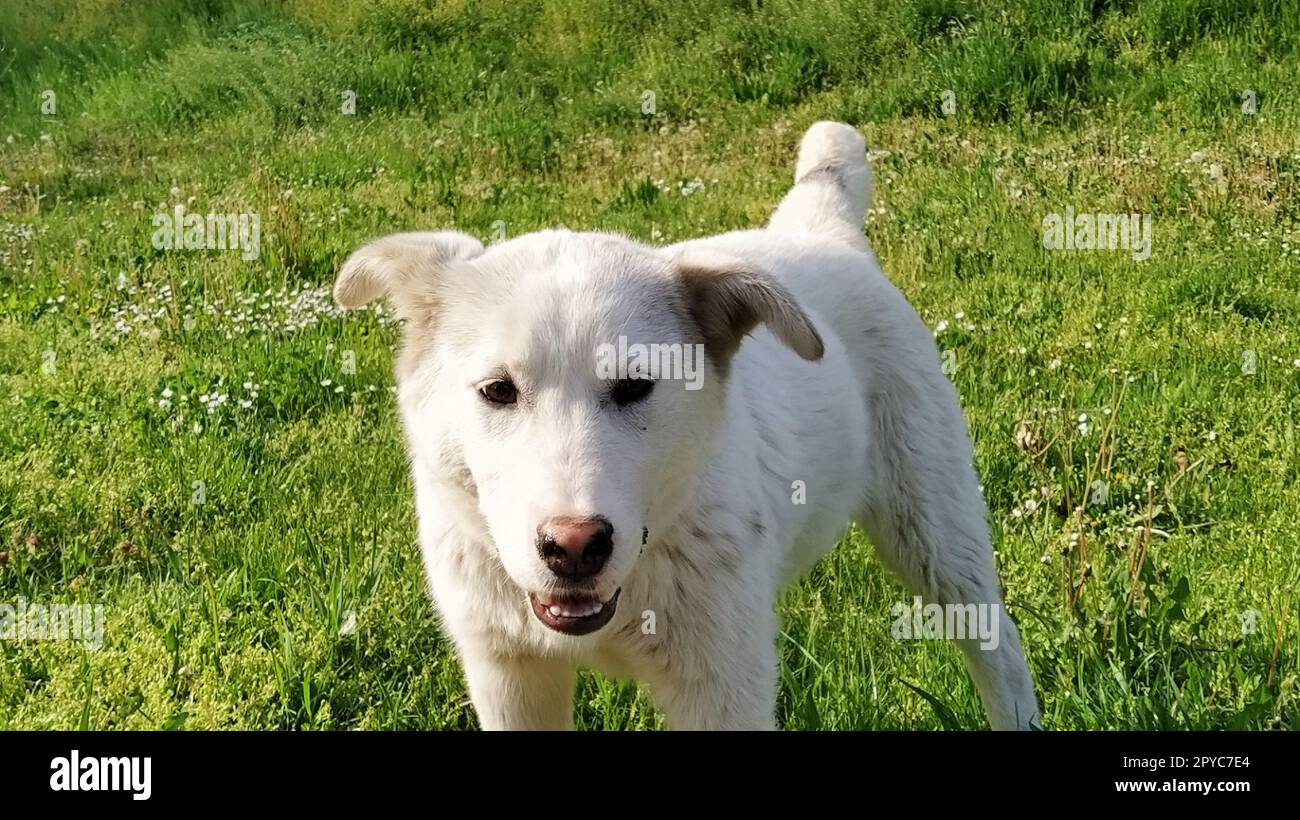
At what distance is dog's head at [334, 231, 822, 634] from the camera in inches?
103

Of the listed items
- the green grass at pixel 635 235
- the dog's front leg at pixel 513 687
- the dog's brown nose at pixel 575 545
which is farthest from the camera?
the green grass at pixel 635 235

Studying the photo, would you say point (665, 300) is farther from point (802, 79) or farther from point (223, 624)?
point (802, 79)

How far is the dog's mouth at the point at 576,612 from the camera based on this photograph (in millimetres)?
2701

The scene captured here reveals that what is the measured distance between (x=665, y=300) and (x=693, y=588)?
2.32 feet

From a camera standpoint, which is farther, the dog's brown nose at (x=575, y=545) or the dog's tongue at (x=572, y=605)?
the dog's tongue at (x=572, y=605)

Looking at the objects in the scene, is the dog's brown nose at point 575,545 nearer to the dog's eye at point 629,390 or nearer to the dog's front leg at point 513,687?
the dog's eye at point 629,390

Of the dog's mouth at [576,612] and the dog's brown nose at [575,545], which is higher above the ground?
the dog's brown nose at [575,545]

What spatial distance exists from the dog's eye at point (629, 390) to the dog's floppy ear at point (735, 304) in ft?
1.22

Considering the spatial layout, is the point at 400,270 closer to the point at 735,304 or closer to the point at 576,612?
the point at 735,304

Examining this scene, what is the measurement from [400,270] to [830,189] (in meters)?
2.03

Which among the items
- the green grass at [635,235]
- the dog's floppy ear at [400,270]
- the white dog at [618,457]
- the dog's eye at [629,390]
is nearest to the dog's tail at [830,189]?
the white dog at [618,457]

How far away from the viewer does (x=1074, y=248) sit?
767 cm
